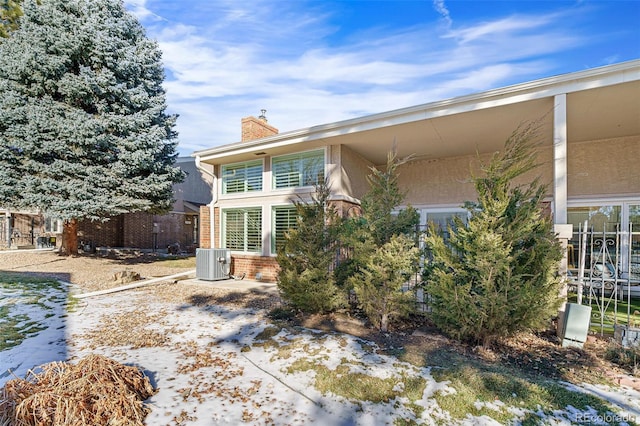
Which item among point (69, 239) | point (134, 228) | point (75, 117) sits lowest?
point (69, 239)

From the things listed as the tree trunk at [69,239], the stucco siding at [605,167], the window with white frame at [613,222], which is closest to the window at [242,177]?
the tree trunk at [69,239]

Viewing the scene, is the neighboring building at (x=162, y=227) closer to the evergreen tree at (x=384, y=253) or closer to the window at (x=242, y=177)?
the window at (x=242, y=177)

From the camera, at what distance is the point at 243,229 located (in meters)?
10.1

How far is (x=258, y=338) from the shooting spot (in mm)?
4715

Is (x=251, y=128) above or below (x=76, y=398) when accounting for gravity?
above

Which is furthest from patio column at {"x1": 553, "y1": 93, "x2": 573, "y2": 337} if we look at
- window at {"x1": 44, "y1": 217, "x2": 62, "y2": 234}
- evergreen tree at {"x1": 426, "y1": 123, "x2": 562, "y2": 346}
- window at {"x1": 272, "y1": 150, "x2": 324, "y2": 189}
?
window at {"x1": 44, "y1": 217, "x2": 62, "y2": 234}

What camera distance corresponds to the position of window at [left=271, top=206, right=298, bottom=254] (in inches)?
360

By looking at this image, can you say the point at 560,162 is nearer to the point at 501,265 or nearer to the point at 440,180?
the point at 501,265

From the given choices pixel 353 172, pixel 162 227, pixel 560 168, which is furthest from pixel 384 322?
pixel 162 227

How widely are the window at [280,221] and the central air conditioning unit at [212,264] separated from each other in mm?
1546

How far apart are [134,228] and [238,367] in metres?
→ 17.6

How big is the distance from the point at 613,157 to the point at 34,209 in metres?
18.0

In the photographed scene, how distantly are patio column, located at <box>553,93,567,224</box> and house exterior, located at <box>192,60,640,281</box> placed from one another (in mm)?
16

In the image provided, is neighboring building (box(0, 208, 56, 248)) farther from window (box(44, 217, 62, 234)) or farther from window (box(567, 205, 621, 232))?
window (box(567, 205, 621, 232))
